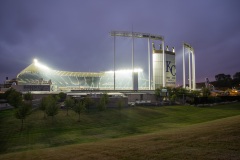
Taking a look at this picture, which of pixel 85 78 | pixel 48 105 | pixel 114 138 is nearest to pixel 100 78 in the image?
pixel 85 78

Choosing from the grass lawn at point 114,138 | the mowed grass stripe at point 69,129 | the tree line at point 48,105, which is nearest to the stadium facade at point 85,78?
the tree line at point 48,105

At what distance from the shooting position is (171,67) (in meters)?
104

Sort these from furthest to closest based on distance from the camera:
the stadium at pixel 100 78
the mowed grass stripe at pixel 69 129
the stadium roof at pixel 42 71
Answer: the stadium roof at pixel 42 71
the stadium at pixel 100 78
the mowed grass stripe at pixel 69 129

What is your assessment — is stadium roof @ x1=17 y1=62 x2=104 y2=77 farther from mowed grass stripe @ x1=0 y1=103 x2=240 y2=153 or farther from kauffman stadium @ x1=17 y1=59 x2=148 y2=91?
mowed grass stripe @ x1=0 y1=103 x2=240 y2=153

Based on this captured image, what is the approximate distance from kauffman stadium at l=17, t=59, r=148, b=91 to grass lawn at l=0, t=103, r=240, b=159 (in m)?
85.7

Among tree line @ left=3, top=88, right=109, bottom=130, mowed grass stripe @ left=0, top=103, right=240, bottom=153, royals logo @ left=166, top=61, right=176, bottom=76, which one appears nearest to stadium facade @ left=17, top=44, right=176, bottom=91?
royals logo @ left=166, top=61, right=176, bottom=76

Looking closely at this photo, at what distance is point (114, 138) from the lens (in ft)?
76.9

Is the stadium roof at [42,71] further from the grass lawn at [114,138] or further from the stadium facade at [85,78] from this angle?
the grass lawn at [114,138]

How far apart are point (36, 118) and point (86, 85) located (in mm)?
96972

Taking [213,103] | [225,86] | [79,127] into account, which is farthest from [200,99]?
[225,86]

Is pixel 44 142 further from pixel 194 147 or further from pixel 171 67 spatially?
pixel 171 67

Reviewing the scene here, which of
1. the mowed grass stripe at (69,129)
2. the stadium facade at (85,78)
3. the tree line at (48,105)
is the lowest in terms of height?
the mowed grass stripe at (69,129)

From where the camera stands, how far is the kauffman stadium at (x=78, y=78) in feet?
408

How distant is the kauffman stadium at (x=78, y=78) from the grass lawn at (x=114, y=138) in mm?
85675
